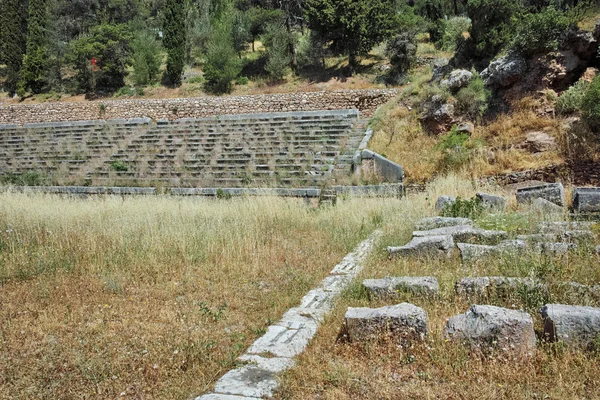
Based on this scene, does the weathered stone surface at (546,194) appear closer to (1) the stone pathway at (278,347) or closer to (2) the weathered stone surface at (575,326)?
(1) the stone pathway at (278,347)

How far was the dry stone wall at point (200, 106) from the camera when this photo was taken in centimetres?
2345

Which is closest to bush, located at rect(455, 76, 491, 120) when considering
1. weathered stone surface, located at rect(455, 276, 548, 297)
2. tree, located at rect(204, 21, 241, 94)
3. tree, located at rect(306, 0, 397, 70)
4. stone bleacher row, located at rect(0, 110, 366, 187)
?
stone bleacher row, located at rect(0, 110, 366, 187)

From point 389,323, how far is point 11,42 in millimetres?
46429

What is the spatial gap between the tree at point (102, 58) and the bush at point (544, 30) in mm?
30228

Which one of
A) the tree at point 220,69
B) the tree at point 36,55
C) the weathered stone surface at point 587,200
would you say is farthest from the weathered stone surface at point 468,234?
the tree at point 36,55

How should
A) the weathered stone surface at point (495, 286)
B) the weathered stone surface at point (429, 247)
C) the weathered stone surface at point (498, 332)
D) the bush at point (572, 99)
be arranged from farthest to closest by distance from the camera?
the bush at point (572, 99)
the weathered stone surface at point (429, 247)
the weathered stone surface at point (495, 286)
the weathered stone surface at point (498, 332)

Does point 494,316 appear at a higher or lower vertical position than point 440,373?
higher

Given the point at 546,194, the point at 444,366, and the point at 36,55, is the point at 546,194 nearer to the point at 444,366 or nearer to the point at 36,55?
the point at 444,366

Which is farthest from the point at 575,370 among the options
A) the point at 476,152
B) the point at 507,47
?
the point at 507,47

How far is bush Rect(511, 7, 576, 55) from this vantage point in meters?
13.2

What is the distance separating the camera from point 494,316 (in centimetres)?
334

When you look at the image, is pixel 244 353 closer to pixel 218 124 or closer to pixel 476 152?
pixel 476 152

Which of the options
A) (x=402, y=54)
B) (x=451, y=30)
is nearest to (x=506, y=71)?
(x=402, y=54)

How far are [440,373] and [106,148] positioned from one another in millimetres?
19191
